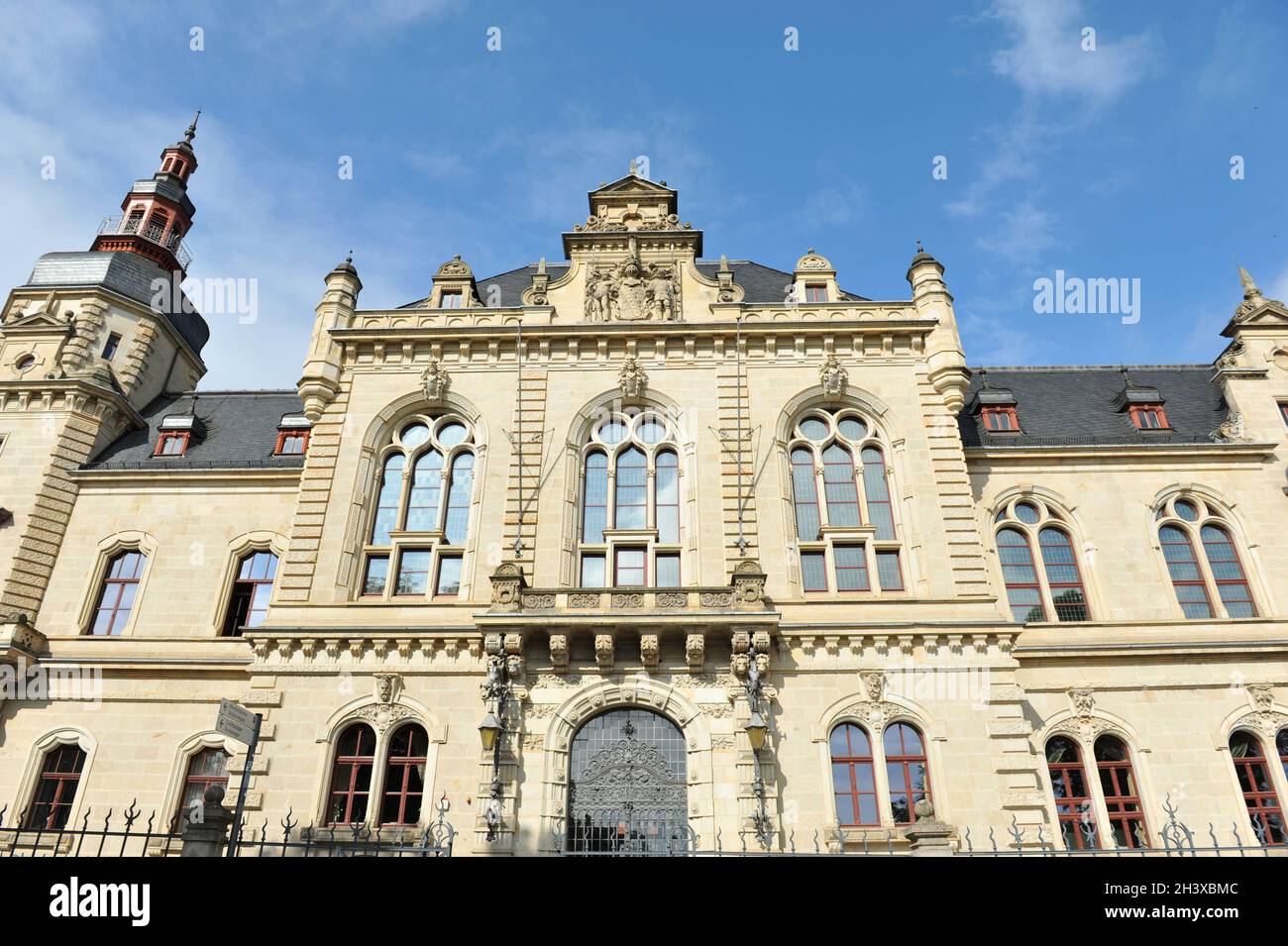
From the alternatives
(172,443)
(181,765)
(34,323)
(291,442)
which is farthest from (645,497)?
(34,323)

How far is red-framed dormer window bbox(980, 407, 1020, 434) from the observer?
25.2m

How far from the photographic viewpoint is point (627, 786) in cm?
1709

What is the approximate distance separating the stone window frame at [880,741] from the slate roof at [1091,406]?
10.0 metres

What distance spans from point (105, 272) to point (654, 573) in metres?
24.5

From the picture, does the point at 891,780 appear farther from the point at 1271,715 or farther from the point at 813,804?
the point at 1271,715

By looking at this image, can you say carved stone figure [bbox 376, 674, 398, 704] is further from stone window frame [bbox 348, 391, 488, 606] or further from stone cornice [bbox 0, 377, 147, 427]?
stone cornice [bbox 0, 377, 147, 427]

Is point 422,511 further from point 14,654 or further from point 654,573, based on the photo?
point 14,654

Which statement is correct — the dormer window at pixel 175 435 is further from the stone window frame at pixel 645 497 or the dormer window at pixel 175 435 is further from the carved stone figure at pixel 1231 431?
the carved stone figure at pixel 1231 431

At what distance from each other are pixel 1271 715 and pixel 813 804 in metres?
12.0

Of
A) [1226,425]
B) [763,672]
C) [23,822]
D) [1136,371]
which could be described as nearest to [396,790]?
[763,672]

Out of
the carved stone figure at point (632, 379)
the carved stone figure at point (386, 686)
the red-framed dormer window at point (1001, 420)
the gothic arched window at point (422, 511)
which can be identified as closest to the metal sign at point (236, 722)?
the carved stone figure at point (386, 686)

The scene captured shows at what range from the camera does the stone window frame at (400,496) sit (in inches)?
778

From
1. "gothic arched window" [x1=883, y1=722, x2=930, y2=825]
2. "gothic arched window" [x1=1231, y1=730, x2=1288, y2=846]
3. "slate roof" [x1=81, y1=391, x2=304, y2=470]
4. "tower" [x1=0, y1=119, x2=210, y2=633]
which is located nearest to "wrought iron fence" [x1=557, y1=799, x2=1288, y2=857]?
"gothic arched window" [x1=883, y1=722, x2=930, y2=825]

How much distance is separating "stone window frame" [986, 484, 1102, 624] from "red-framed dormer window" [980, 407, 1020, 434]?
2.39m
